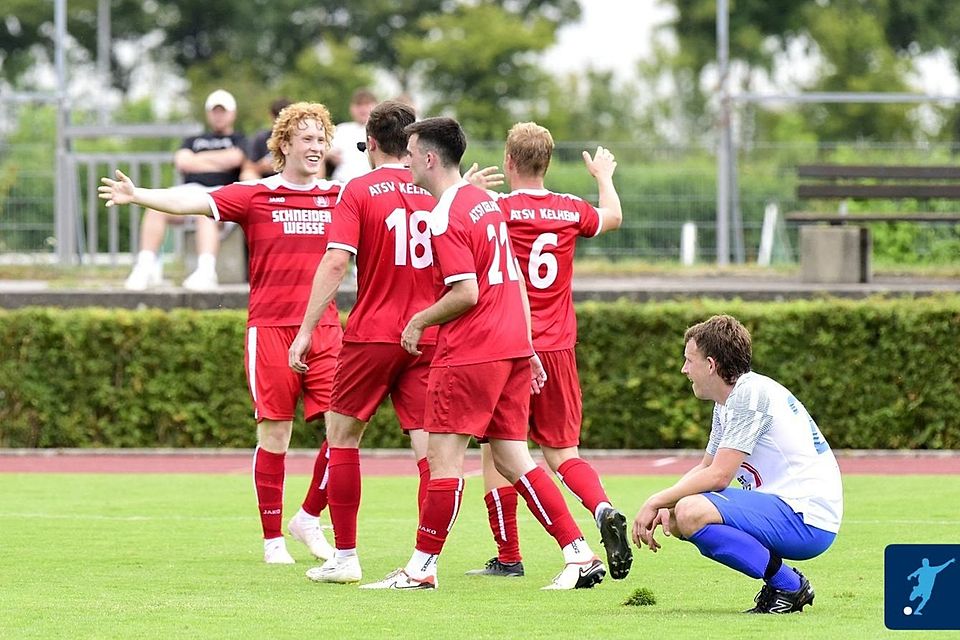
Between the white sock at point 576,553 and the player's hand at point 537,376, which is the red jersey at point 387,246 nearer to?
the player's hand at point 537,376

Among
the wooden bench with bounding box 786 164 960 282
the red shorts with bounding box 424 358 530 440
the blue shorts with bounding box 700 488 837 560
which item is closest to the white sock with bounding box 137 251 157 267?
the wooden bench with bounding box 786 164 960 282

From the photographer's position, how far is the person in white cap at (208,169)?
1658 cm

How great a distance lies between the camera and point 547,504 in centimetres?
833

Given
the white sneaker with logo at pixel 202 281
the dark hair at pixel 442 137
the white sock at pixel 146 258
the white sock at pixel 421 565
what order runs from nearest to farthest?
Result: the dark hair at pixel 442 137
the white sock at pixel 421 565
the white sneaker with logo at pixel 202 281
the white sock at pixel 146 258

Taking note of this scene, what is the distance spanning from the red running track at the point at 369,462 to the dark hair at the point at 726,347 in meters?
7.12

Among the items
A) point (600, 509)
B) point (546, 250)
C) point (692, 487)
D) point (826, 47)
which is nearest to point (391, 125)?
point (546, 250)

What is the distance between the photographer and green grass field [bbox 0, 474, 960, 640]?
7086mm

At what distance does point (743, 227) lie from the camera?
2239 cm

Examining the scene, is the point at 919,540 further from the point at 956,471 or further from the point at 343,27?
the point at 343,27

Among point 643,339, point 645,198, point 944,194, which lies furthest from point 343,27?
point 643,339

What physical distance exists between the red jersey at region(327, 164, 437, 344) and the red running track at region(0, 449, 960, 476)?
236 inches

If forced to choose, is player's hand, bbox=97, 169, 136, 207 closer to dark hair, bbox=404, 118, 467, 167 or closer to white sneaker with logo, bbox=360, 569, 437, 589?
dark hair, bbox=404, 118, 467, 167

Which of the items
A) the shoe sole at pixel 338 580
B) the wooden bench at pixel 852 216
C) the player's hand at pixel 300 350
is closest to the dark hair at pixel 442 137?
the player's hand at pixel 300 350

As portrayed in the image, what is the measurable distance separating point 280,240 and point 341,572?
1.89 metres
